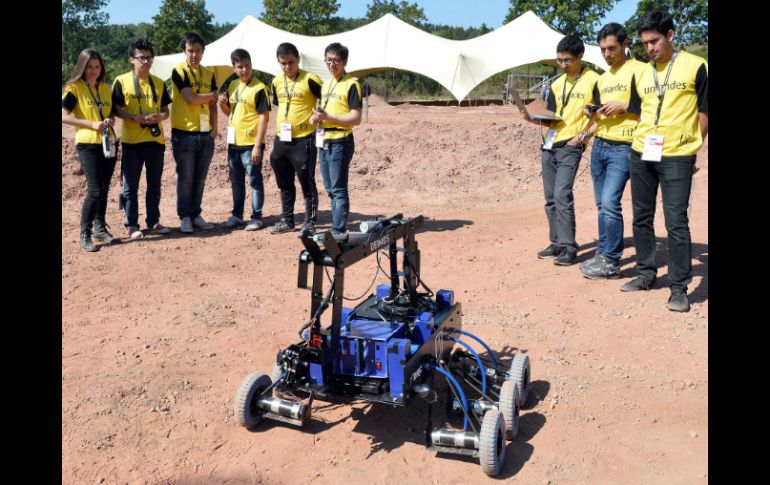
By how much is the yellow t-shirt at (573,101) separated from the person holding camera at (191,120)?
12.7 feet

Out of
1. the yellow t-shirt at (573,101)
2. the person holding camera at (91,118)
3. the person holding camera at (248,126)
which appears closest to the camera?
the yellow t-shirt at (573,101)

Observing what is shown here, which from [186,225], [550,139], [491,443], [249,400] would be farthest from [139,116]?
[491,443]

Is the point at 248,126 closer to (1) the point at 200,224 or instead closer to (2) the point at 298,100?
(2) the point at 298,100

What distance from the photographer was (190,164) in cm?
800

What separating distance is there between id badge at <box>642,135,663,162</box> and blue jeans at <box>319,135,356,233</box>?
3.10 m

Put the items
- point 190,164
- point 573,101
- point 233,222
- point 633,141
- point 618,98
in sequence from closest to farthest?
point 633,141 → point 618,98 → point 573,101 → point 190,164 → point 233,222

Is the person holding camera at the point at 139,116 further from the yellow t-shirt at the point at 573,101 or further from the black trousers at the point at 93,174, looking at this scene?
the yellow t-shirt at the point at 573,101


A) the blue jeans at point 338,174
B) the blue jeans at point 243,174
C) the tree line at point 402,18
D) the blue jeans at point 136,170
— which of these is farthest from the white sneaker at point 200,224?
the tree line at point 402,18

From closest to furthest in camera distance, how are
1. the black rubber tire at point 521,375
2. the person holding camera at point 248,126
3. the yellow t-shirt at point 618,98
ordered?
the black rubber tire at point 521,375
the yellow t-shirt at point 618,98
the person holding camera at point 248,126

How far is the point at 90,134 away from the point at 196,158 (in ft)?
4.33

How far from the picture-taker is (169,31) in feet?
146

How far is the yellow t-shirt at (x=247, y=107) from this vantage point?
26.5ft

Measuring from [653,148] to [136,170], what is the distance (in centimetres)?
531

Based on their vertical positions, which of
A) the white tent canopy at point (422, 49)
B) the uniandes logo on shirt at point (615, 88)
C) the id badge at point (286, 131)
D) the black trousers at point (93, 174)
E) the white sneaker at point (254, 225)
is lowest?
the white sneaker at point (254, 225)
